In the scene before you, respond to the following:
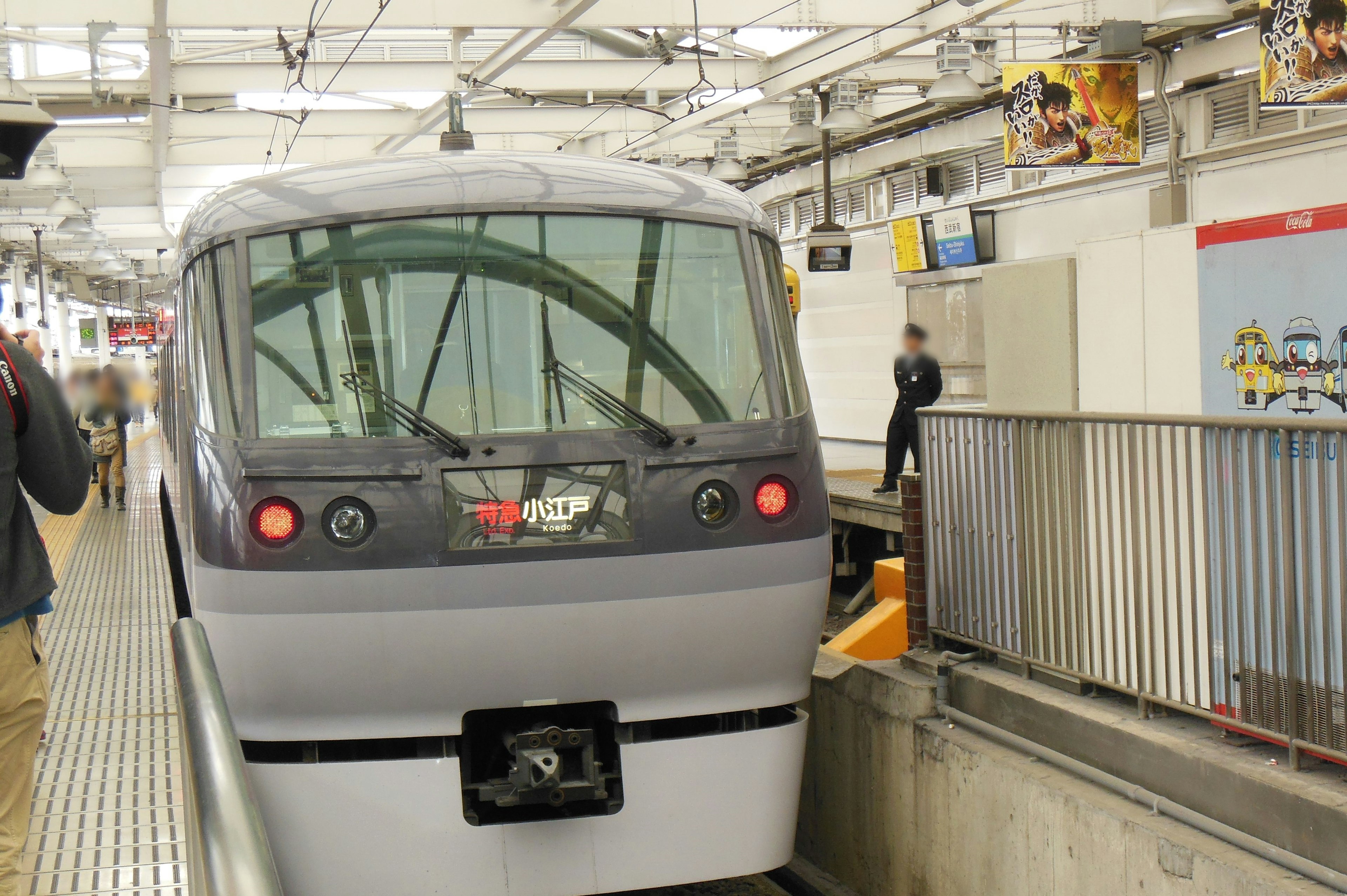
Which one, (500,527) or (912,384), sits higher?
(912,384)

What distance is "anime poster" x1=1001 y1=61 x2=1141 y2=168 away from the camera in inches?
504

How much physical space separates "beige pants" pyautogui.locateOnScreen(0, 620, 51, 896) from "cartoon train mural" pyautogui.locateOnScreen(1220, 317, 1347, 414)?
5309 millimetres

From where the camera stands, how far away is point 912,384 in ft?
38.3

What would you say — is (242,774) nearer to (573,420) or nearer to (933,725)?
(573,420)

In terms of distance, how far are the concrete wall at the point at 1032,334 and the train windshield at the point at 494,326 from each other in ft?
12.9

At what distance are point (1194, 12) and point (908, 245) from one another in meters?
8.49

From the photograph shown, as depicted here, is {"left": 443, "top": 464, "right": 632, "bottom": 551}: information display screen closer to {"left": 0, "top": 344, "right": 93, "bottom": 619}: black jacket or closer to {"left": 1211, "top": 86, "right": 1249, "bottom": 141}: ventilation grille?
{"left": 0, "top": 344, "right": 93, "bottom": 619}: black jacket

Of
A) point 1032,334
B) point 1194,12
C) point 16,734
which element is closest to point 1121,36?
point 1194,12

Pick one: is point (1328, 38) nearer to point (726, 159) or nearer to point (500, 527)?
point (500, 527)

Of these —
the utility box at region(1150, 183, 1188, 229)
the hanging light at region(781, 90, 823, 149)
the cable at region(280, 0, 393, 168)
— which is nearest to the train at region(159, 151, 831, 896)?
the cable at region(280, 0, 393, 168)

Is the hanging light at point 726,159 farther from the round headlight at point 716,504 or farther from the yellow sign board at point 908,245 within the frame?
the round headlight at point 716,504

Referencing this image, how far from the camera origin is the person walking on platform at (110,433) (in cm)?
1320

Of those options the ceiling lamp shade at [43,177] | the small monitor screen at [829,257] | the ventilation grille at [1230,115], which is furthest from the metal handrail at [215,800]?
the ceiling lamp shade at [43,177]

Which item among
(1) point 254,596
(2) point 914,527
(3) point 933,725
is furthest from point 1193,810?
(1) point 254,596
